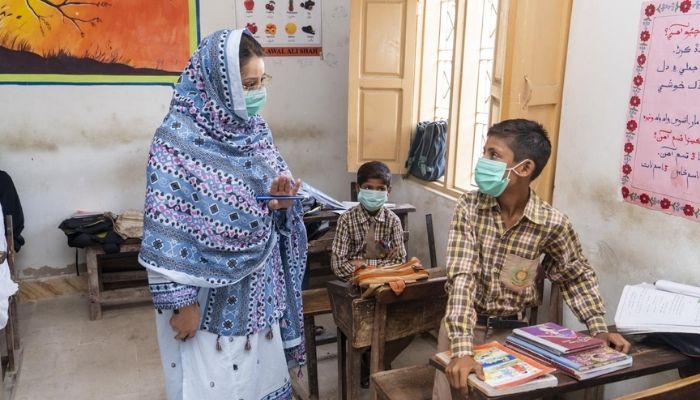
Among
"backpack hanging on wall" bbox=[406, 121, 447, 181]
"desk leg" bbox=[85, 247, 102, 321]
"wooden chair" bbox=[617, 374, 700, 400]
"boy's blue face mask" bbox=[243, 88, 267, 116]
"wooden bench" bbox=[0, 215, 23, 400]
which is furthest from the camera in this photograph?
"backpack hanging on wall" bbox=[406, 121, 447, 181]

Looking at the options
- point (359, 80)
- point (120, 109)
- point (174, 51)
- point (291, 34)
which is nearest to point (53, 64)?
point (120, 109)

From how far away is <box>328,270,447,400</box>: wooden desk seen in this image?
2215mm

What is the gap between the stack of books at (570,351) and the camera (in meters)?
1.44

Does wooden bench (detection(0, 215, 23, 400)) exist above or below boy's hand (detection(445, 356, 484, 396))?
below

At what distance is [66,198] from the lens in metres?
3.99

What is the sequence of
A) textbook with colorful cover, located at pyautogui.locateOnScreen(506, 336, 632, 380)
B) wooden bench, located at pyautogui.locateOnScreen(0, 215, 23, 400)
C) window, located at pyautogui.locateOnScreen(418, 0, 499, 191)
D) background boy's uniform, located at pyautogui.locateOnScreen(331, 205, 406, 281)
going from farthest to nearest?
1. window, located at pyautogui.locateOnScreen(418, 0, 499, 191)
2. background boy's uniform, located at pyautogui.locateOnScreen(331, 205, 406, 281)
3. wooden bench, located at pyautogui.locateOnScreen(0, 215, 23, 400)
4. textbook with colorful cover, located at pyautogui.locateOnScreen(506, 336, 632, 380)

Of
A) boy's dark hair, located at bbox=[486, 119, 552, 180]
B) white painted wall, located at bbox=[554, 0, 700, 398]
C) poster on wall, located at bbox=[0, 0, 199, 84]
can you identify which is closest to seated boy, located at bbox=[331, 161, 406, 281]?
white painted wall, located at bbox=[554, 0, 700, 398]

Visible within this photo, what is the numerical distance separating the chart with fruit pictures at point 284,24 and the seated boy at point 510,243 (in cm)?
289

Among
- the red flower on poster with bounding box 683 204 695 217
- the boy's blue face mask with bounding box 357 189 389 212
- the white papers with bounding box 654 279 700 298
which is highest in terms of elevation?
the red flower on poster with bounding box 683 204 695 217

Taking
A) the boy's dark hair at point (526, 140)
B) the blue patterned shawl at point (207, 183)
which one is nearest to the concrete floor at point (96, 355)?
the blue patterned shawl at point (207, 183)

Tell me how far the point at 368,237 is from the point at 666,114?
5.05 feet

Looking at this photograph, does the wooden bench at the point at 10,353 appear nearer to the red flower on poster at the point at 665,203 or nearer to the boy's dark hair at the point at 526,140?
the boy's dark hair at the point at 526,140

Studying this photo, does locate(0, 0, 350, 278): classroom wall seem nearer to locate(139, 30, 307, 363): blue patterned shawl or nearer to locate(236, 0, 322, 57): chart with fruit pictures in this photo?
locate(236, 0, 322, 57): chart with fruit pictures

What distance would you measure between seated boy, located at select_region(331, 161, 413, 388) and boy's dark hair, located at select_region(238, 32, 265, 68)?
4.42ft
